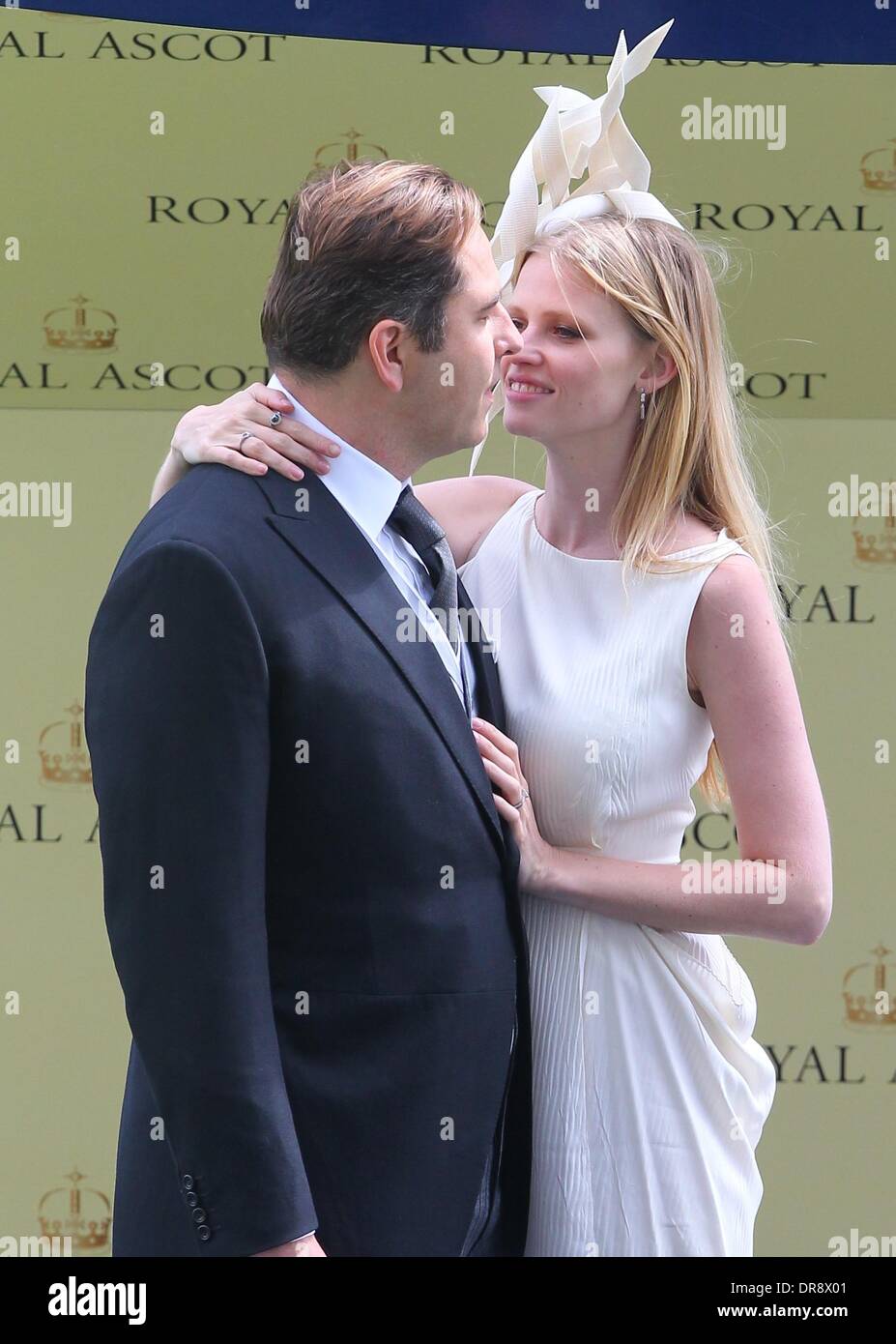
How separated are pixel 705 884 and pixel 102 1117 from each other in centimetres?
176

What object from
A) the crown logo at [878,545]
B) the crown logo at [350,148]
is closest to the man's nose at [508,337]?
the crown logo at [350,148]

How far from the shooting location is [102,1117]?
9.74 ft

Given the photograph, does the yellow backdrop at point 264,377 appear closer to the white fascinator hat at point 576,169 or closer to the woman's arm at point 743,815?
the white fascinator hat at point 576,169

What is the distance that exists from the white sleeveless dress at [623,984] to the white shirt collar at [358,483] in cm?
33

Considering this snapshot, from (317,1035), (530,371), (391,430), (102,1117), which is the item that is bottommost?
(102,1117)

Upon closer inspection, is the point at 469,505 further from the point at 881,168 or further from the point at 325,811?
the point at 881,168

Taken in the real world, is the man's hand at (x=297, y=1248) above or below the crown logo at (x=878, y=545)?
below

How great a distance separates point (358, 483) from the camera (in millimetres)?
1528

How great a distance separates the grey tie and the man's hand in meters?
0.63

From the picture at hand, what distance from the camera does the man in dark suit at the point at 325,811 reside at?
1.32 metres

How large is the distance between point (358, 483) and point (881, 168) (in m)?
1.89

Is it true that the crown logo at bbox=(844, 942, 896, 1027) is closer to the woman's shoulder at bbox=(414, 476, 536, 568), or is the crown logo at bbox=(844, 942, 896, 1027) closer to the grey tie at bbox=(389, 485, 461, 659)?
the woman's shoulder at bbox=(414, 476, 536, 568)
